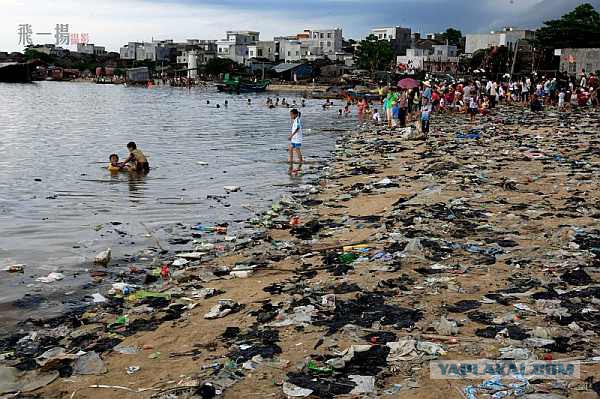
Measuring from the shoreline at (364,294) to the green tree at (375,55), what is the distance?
87.2 metres

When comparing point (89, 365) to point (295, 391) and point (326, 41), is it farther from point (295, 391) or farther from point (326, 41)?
point (326, 41)

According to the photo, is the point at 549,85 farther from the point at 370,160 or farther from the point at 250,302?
the point at 250,302

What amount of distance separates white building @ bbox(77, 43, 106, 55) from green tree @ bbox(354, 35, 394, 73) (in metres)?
99.5

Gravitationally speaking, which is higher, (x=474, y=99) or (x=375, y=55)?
(x=375, y=55)

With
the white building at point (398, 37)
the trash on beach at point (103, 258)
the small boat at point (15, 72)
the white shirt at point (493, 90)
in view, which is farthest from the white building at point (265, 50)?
the trash on beach at point (103, 258)

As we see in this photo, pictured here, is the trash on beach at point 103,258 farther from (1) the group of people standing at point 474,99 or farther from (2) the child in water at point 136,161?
(1) the group of people standing at point 474,99

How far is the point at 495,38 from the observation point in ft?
268

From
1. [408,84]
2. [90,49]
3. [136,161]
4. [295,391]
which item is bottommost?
[295,391]

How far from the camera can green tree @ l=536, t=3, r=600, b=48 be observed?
56906 millimetres

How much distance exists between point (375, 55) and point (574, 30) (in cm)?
4137

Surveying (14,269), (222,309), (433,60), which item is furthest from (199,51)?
(222,309)

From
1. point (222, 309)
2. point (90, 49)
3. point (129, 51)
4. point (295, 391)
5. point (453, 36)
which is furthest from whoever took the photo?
point (90, 49)

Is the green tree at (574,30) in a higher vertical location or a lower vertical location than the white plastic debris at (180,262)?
higher

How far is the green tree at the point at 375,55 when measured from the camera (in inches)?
3740
